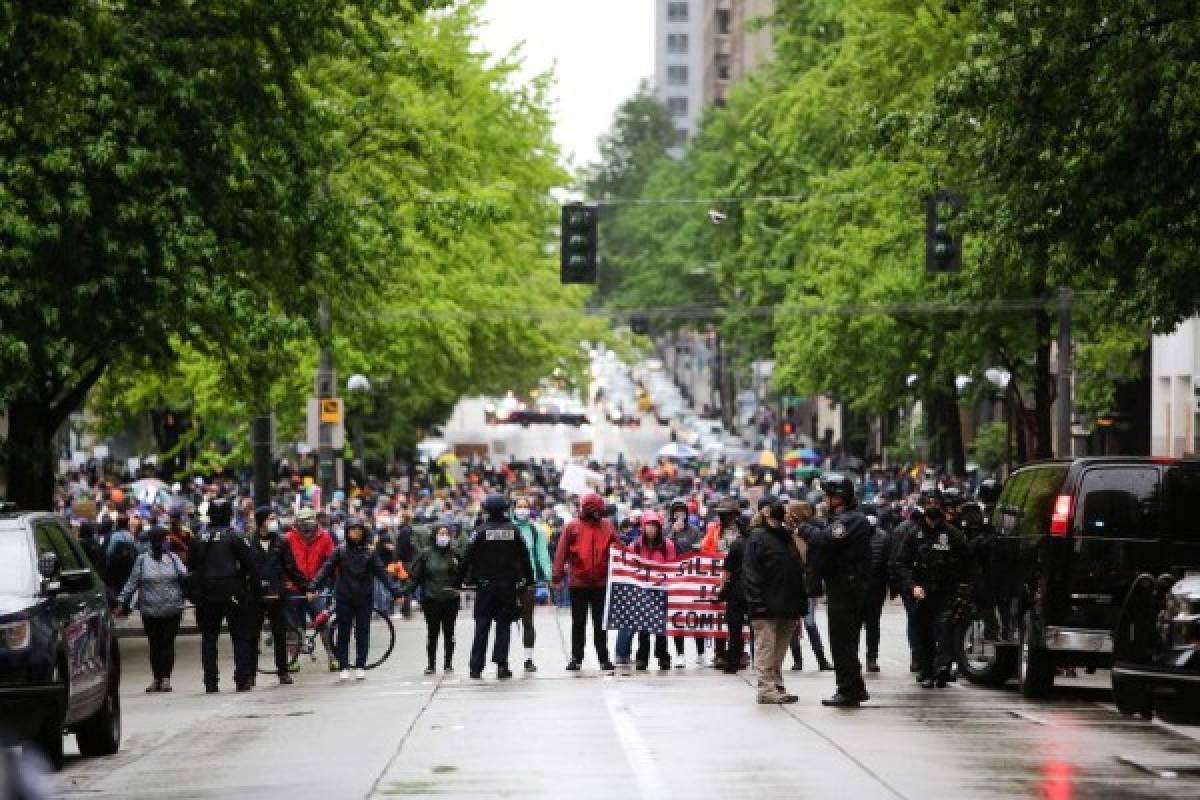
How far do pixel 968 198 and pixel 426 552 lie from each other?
1576cm

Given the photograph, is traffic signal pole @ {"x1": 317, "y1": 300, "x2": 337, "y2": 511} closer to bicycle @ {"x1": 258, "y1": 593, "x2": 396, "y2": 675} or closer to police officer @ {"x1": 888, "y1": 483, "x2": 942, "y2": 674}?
bicycle @ {"x1": 258, "y1": 593, "x2": 396, "y2": 675}

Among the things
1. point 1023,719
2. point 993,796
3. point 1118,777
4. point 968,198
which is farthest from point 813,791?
point 968,198

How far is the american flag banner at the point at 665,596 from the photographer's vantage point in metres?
26.4

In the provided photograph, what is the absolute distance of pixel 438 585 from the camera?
2695 centimetres

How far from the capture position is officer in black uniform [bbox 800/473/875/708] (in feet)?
68.0

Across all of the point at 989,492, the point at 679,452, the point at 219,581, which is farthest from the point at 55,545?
the point at 679,452

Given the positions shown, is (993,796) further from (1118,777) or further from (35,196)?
(35,196)

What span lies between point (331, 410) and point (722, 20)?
14335 cm

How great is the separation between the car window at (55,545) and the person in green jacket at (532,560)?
7.55 meters

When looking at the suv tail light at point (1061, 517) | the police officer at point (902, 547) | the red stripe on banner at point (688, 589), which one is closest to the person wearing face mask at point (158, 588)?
the red stripe on banner at point (688, 589)

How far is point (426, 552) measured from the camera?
2684 cm

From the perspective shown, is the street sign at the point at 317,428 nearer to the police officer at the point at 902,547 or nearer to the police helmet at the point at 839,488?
the police officer at the point at 902,547

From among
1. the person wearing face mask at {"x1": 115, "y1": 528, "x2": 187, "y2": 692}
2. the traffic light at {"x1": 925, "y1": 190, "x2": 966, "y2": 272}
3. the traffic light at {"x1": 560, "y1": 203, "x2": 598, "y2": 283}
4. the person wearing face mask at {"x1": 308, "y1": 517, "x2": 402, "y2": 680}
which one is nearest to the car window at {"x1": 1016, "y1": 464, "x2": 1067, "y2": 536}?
the person wearing face mask at {"x1": 308, "y1": 517, "x2": 402, "y2": 680}

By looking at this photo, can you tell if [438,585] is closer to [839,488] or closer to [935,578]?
[935,578]
